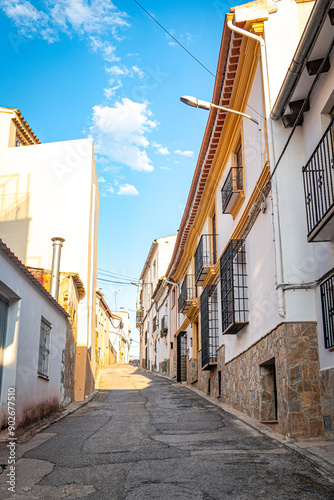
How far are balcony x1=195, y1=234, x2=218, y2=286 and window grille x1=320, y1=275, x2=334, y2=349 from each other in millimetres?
7151

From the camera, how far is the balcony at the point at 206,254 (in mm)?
14601

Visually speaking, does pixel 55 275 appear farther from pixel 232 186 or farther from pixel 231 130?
pixel 231 130

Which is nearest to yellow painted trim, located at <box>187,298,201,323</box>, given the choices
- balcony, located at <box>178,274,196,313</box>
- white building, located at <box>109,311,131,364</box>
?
balcony, located at <box>178,274,196,313</box>

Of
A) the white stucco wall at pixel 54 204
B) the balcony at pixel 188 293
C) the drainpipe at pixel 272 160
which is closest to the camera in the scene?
the drainpipe at pixel 272 160

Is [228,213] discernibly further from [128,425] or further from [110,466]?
[110,466]

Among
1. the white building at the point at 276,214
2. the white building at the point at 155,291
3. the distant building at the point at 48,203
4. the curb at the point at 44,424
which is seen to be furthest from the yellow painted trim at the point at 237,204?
the white building at the point at 155,291

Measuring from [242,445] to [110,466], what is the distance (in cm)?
207

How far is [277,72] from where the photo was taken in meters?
8.67

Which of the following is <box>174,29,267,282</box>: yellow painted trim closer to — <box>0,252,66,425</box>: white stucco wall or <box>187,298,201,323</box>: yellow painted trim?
<box>187,298,201,323</box>: yellow painted trim

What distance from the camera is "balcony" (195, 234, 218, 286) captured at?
47.9 feet

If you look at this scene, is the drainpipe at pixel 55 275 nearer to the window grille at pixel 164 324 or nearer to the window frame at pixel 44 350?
the window frame at pixel 44 350

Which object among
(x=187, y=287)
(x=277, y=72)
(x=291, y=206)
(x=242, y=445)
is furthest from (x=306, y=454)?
(x=187, y=287)

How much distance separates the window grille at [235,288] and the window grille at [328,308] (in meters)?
3.19

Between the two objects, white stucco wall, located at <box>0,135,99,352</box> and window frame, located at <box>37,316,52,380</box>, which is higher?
white stucco wall, located at <box>0,135,99,352</box>
